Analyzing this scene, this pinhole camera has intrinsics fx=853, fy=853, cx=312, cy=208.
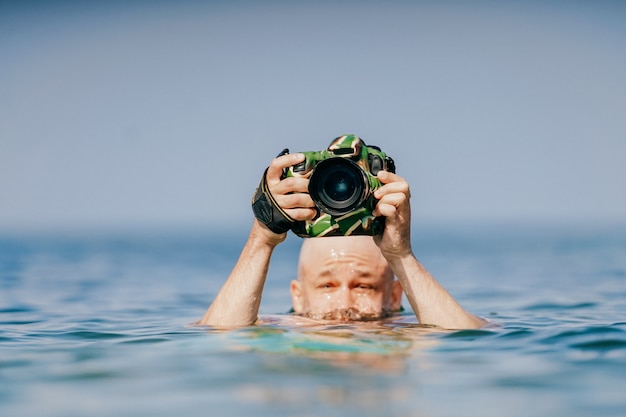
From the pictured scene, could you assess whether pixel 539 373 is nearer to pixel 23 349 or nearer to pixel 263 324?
pixel 263 324

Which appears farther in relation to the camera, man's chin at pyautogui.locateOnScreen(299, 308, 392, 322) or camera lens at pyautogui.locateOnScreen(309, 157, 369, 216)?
man's chin at pyautogui.locateOnScreen(299, 308, 392, 322)

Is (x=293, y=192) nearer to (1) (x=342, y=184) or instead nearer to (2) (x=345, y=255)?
(1) (x=342, y=184)

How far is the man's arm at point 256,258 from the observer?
496 centimetres

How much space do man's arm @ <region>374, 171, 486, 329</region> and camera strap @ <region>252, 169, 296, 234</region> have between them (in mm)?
545

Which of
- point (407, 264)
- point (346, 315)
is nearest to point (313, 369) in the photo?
point (407, 264)

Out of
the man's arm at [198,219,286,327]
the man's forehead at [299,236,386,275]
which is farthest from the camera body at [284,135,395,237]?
the man's forehead at [299,236,386,275]

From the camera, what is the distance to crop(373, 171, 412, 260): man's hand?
16.3 feet

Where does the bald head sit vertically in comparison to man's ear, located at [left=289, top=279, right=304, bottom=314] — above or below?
above

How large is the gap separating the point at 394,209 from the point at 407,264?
1.70 ft

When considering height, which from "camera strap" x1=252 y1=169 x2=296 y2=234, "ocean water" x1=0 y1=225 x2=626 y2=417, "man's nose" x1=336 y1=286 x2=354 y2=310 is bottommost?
"ocean water" x1=0 y1=225 x2=626 y2=417

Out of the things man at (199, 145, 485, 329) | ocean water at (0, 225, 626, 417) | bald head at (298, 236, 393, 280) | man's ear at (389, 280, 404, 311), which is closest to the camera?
ocean water at (0, 225, 626, 417)

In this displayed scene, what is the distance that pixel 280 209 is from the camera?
4996 millimetres

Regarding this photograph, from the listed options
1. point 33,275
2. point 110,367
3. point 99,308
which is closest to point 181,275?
point 33,275

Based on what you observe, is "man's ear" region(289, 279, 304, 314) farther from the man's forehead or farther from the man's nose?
the man's nose
